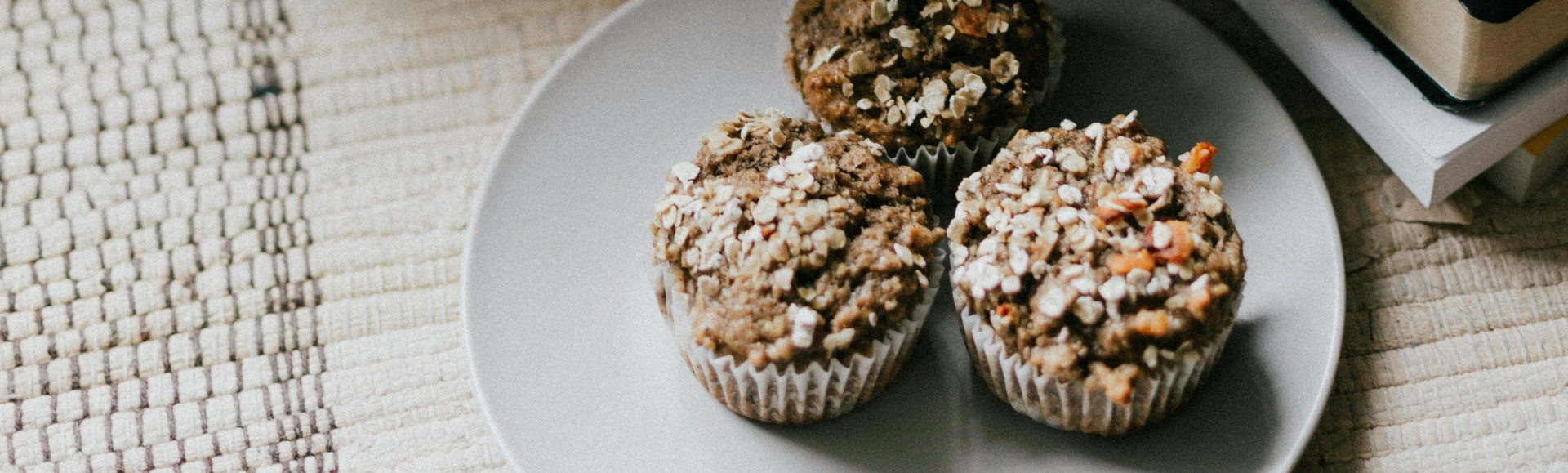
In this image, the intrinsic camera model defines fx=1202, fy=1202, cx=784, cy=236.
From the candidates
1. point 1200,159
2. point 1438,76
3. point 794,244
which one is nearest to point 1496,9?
point 1438,76

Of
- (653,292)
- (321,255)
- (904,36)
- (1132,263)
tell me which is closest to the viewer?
(1132,263)

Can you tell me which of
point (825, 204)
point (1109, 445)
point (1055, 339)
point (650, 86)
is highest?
point (650, 86)

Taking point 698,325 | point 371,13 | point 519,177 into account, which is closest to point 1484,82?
point 698,325

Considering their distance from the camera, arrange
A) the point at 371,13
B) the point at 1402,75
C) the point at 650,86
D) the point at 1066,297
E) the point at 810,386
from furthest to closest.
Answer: the point at 371,13, the point at 650,86, the point at 1402,75, the point at 810,386, the point at 1066,297

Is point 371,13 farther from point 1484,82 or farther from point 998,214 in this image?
point 1484,82

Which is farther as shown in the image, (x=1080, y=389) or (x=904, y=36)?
(x=904, y=36)

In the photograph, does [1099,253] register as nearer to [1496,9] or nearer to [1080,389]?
[1080,389]
